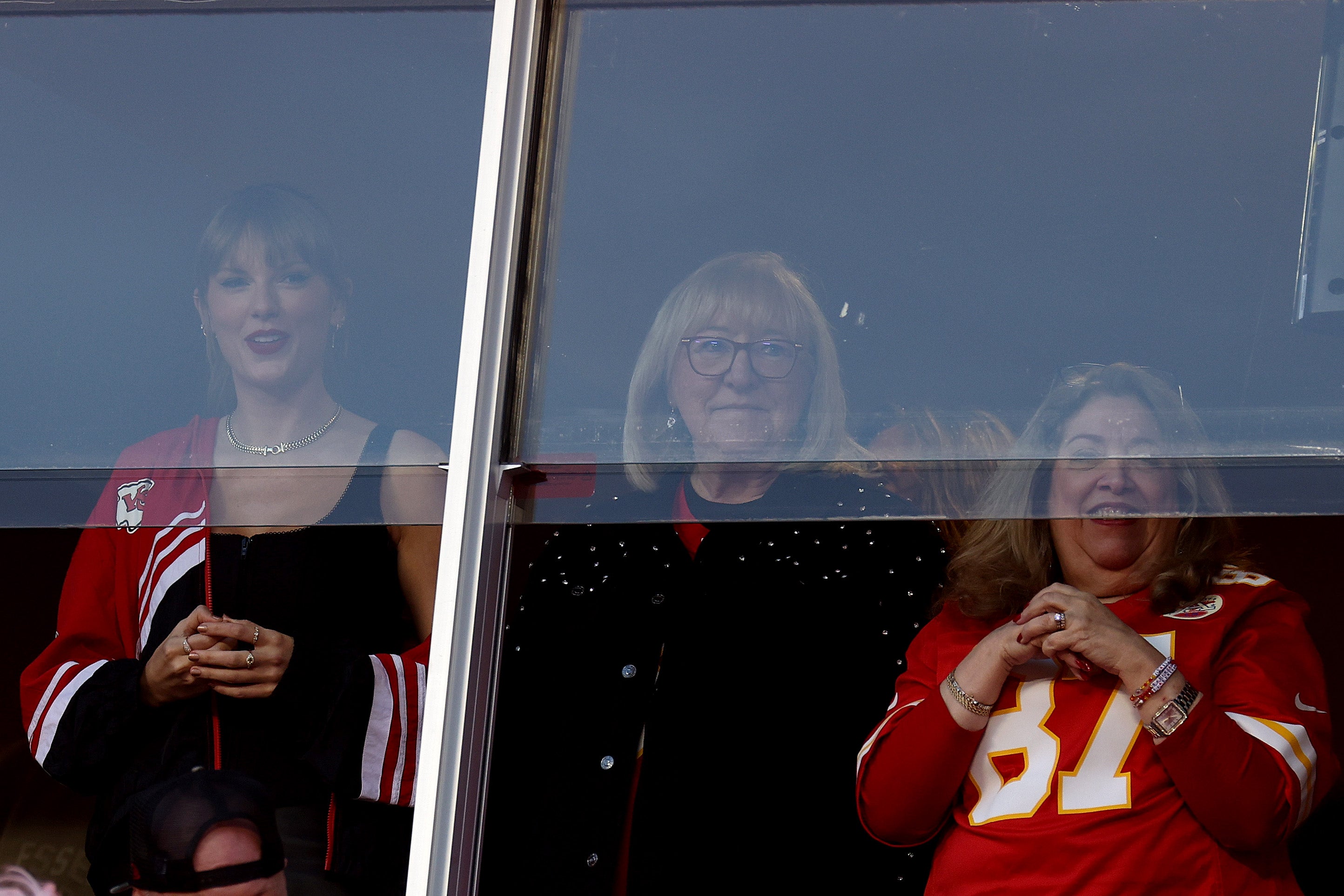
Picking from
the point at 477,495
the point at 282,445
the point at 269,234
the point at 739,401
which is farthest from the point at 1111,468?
the point at 269,234

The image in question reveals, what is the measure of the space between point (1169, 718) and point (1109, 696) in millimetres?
89

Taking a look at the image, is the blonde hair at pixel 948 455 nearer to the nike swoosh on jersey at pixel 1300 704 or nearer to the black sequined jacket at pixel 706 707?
the black sequined jacket at pixel 706 707

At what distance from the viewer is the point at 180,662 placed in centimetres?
144

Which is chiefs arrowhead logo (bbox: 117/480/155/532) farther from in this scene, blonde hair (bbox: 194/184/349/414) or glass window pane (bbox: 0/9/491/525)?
blonde hair (bbox: 194/184/349/414)

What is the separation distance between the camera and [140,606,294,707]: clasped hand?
1.41 m

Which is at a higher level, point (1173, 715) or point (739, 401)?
point (739, 401)

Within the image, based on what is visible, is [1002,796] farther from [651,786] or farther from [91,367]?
[91,367]

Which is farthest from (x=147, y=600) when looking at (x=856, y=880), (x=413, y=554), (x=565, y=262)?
(x=856, y=880)

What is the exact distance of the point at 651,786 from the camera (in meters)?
1.49

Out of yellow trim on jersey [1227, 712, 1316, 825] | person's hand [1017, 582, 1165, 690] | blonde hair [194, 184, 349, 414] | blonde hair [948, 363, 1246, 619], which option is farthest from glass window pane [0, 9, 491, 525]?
yellow trim on jersey [1227, 712, 1316, 825]

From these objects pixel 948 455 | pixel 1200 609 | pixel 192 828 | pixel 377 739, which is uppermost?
pixel 948 455

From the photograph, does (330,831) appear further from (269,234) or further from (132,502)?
(269,234)

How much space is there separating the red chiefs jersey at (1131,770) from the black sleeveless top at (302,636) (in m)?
0.62

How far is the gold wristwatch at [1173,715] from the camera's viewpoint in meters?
1.23
